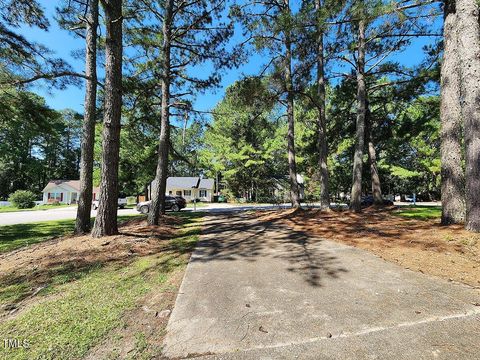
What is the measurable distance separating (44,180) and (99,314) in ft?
202

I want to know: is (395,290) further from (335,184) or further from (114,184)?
(335,184)

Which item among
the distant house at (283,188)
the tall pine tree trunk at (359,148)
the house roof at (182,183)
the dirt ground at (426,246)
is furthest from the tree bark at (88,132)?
the house roof at (182,183)

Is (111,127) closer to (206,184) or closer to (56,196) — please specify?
(206,184)

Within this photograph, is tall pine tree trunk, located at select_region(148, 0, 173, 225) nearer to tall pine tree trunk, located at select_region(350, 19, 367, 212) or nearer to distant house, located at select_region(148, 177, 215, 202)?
tall pine tree trunk, located at select_region(350, 19, 367, 212)

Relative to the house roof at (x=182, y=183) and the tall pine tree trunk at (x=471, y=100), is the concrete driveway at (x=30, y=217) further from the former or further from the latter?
the house roof at (x=182, y=183)

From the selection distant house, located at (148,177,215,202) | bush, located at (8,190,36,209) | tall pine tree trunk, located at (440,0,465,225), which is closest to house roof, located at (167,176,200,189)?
distant house, located at (148,177,215,202)

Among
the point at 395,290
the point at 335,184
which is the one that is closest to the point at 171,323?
the point at 395,290

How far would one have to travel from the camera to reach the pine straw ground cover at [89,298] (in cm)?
230

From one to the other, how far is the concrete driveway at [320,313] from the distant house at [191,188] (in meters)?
37.4

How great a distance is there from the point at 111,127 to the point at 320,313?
6.23 metres

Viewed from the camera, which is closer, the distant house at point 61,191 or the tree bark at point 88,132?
the tree bark at point 88,132

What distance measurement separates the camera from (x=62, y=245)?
6.00 meters

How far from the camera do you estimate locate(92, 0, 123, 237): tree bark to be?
247 inches

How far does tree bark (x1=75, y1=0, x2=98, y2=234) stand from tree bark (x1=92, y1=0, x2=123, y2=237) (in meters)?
1.40
